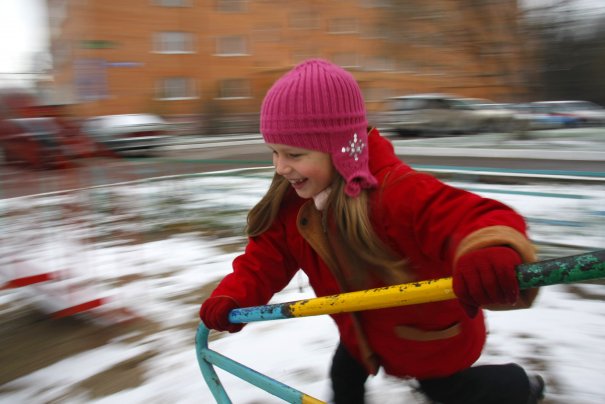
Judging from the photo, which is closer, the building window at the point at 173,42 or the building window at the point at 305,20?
the building window at the point at 305,20

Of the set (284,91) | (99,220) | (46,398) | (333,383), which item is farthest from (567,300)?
(99,220)

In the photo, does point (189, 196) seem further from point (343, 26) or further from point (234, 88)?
point (234, 88)

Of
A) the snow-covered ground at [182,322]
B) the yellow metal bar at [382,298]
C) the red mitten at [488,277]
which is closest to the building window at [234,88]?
the snow-covered ground at [182,322]

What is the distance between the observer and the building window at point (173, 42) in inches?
1054

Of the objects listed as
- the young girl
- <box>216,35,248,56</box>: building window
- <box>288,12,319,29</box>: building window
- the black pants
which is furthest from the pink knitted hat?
<box>216,35,248,56</box>: building window

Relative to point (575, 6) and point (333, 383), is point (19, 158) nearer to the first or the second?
point (333, 383)

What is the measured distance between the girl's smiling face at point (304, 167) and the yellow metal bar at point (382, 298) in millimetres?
319

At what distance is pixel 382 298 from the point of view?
1051 mm

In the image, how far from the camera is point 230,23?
25.0m

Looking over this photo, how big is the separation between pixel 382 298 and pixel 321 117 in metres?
0.50

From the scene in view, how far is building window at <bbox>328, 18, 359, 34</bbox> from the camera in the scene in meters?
8.78

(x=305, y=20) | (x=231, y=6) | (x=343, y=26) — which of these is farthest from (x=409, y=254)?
(x=231, y=6)

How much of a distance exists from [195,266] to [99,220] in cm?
192

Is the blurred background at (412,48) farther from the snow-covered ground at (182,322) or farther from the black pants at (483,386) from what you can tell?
the black pants at (483,386)
